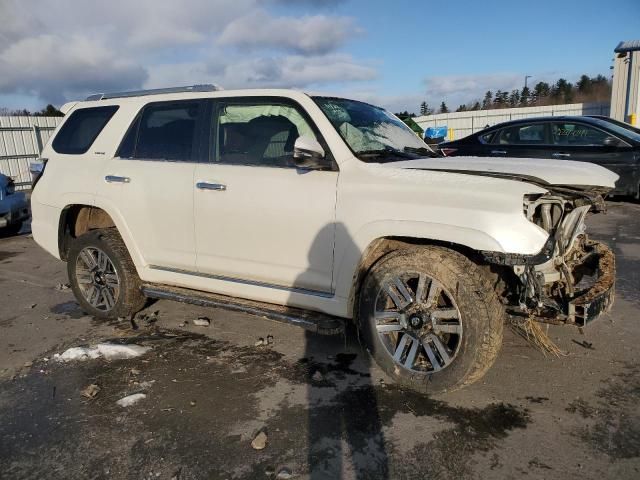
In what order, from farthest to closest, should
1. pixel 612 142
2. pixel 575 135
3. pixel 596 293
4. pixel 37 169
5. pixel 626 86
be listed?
pixel 626 86 < pixel 575 135 < pixel 612 142 < pixel 37 169 < pixel 596 293

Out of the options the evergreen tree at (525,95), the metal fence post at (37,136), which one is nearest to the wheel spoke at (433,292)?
the metal fence post at (37,136)

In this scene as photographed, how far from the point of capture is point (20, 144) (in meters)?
18.4

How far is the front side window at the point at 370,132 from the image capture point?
12.6 ft

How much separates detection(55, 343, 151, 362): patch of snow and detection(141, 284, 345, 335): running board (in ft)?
1.59

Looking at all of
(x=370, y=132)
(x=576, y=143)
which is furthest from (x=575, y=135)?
(x=370, y=132)

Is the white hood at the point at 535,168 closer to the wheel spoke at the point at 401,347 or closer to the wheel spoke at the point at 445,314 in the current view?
the wheel spoke at the point at 445,314

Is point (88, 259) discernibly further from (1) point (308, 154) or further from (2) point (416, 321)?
(2) point (416, 321)

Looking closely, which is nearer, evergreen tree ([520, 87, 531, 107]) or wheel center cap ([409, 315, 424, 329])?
wheel center cap ([409, 315, 424, 329])

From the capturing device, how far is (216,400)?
345 centimetres

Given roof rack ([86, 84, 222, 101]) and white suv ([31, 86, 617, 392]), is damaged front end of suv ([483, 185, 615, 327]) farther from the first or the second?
roof rack ([86, 84, 222, 101])

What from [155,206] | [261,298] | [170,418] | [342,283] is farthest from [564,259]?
[155,206]

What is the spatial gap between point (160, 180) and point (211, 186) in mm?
573

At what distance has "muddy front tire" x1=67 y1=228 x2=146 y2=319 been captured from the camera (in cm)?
475

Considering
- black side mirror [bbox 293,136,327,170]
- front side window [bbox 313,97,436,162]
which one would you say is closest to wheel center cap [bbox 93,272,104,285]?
black side mirror [bbox 293,136,327,170]
